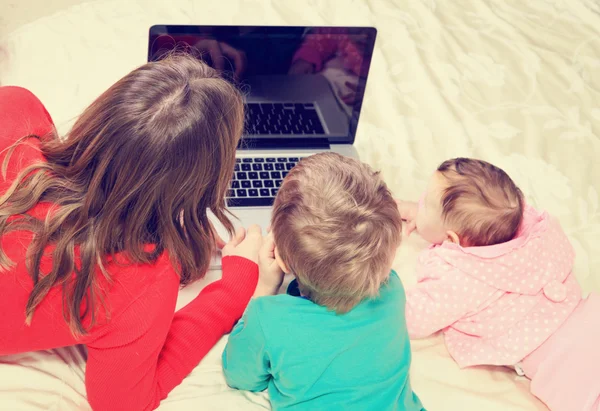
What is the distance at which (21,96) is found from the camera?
99 centimetres

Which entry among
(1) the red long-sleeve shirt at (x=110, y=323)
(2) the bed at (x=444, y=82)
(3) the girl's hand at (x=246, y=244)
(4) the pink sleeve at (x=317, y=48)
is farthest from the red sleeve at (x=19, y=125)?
(4) the pink sleeve at (x=317, y=48)

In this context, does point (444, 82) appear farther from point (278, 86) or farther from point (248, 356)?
point (248, 356)

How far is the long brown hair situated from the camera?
2.51ft

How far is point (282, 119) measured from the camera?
1300mm

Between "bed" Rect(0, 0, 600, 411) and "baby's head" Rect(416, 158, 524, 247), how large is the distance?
0.34 feet

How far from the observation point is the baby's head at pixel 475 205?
1.12 m

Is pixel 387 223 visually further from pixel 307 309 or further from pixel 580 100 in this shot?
pixel 580 100

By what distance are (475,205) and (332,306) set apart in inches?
15.2

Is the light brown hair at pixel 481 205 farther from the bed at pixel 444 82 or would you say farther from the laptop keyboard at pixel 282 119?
the laptop keyboard at pixel 282 119

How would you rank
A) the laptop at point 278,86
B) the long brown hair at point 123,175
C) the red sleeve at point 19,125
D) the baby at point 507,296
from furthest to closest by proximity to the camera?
the laptop at point 278,86
the baby at point 507,296
the red sleeve at point 19,125
the long brown hair at point 123,175

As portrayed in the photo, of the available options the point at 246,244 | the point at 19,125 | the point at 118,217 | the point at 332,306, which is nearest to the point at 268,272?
the point at 246,244

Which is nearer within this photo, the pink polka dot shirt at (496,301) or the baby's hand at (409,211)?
the pink polka dot shirt at (496,301)

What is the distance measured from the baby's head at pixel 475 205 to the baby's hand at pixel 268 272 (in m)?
0.32

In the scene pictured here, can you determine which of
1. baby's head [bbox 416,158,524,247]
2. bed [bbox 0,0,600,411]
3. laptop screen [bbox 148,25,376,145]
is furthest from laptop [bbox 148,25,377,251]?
baby's head [bbox 416,158,524,247]
